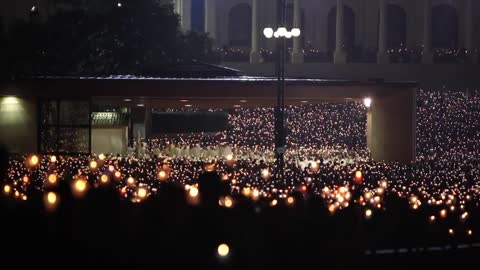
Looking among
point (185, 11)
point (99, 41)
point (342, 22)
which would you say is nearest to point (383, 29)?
point (342, 22)

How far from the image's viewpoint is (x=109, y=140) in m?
38.8

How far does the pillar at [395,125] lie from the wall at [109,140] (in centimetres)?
930

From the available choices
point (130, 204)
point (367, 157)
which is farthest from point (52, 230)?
point (367, 157)

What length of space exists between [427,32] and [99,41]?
2261 centimetres

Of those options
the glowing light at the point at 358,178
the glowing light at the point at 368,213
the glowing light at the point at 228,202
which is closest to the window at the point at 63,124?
the glowing light at the point at 358,178

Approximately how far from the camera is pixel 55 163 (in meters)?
24.6

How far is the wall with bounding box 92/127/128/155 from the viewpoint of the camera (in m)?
38.2

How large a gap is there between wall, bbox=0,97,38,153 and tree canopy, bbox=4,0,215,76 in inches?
303

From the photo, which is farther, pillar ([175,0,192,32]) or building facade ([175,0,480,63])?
pillar ([175,0,192,32])

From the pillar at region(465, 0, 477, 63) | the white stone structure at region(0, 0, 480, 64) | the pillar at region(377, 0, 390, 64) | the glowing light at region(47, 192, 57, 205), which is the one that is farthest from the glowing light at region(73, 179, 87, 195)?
the pillar at region(465, 0, 477, 63)

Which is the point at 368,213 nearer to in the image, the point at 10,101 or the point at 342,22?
the point at 10,101

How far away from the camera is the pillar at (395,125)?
3391cm

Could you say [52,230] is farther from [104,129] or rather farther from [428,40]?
[428,40]

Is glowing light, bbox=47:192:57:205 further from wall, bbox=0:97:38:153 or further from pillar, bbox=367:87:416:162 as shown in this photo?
wall, bbox=0:97:38:153
